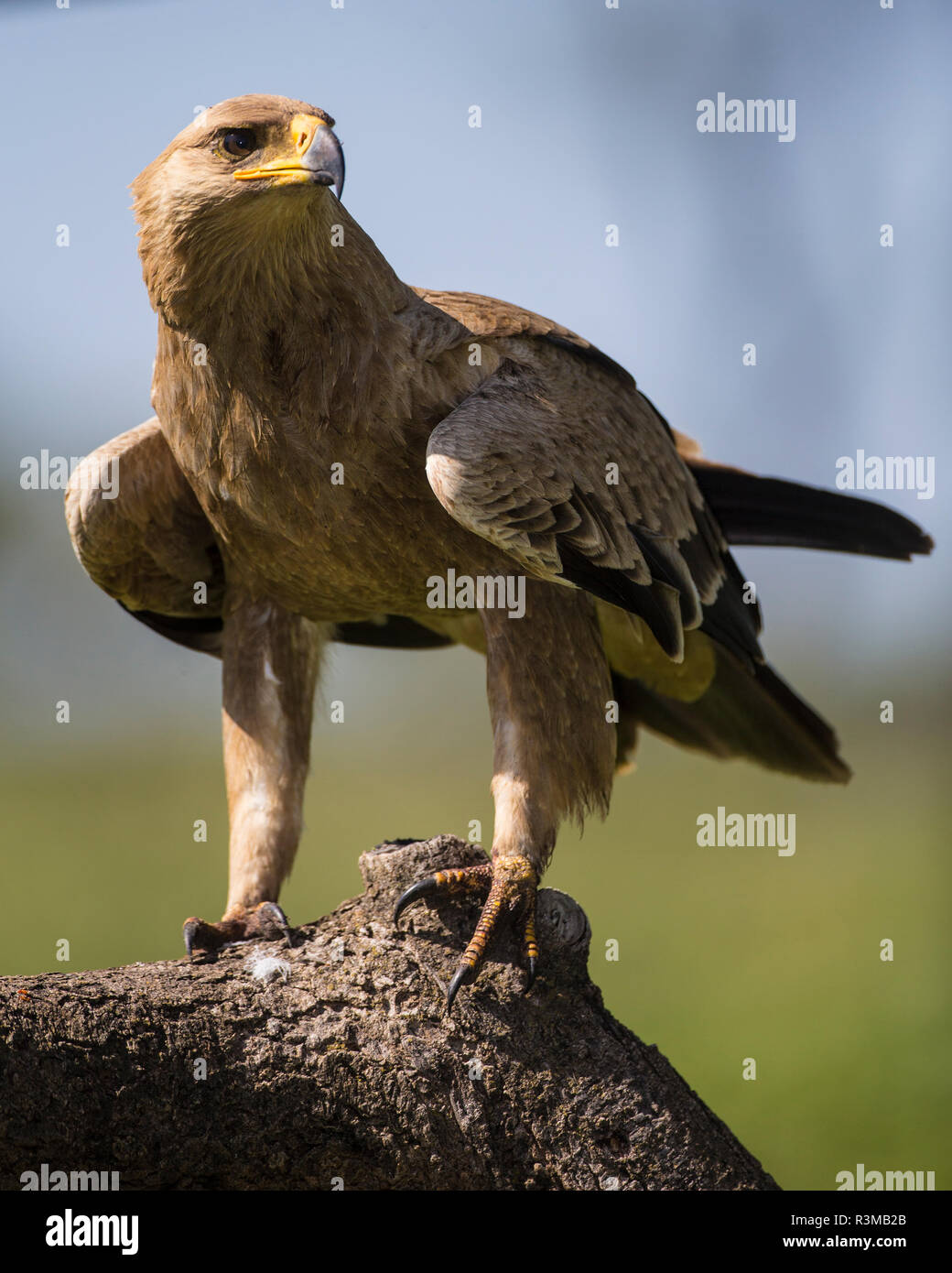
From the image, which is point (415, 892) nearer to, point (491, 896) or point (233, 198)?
point (491, 896)

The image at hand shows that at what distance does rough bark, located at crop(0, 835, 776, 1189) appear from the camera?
3.13 m

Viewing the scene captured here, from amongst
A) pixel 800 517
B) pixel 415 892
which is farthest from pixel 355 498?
pixel 800 517

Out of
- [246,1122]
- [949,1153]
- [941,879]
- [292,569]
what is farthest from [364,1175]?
[941,879]

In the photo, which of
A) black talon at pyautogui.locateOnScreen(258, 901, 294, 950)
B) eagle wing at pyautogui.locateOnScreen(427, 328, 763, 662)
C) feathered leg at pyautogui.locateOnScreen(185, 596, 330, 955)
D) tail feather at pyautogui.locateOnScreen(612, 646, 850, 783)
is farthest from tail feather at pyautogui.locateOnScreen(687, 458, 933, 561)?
black talon at pyautogui.locateOnScreen(258, 901, 294, 950)

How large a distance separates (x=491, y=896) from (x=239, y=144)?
2441 millimetres

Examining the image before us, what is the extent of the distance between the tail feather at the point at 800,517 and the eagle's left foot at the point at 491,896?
2312 millimetres

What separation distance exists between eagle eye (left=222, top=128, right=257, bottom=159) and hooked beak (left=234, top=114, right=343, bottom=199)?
98mm

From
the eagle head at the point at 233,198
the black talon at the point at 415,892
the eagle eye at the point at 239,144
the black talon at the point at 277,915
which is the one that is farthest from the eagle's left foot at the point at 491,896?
the eagle eye at the point at 239,144

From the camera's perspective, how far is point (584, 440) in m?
4.24

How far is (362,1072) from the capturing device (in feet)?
11.2

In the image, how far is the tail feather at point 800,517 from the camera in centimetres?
535

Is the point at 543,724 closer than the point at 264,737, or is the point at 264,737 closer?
the point at 543,724

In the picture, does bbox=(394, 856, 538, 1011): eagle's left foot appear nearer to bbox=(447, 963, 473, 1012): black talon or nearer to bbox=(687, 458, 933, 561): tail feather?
bbox=(447, 963, 473, 1012): black talon
